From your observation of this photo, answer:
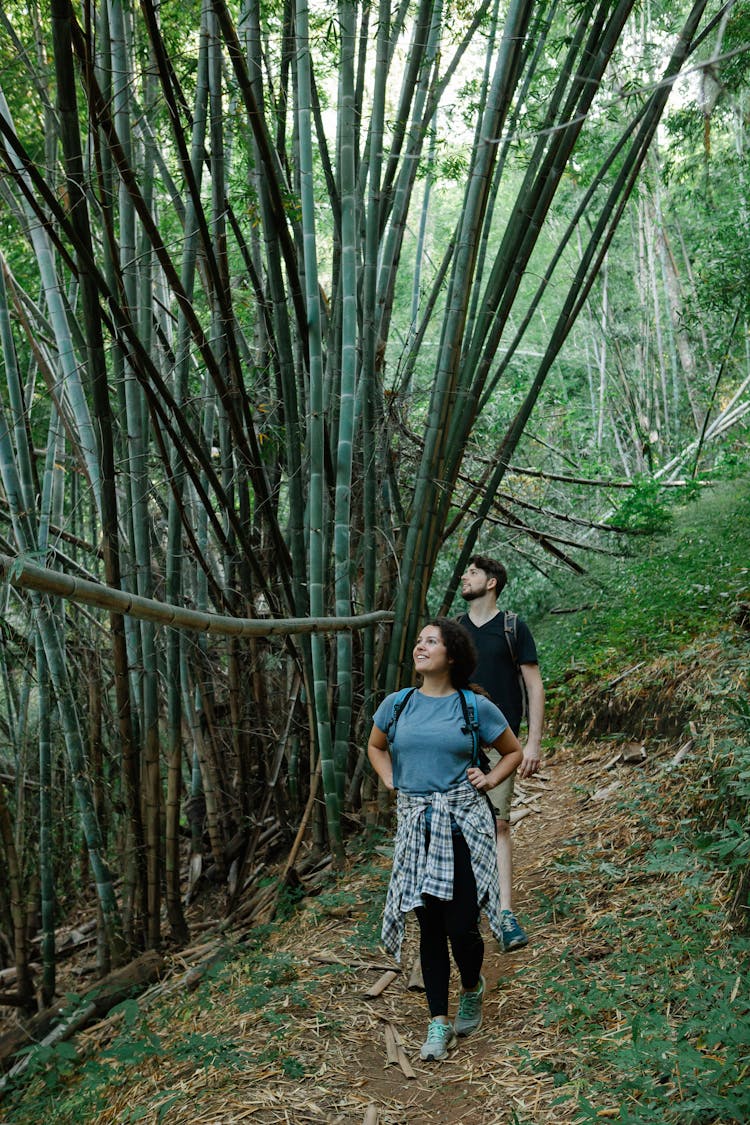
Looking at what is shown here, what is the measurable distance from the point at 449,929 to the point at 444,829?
0.23m

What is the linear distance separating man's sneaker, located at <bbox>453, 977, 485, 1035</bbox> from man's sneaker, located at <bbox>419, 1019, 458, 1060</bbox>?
72mm

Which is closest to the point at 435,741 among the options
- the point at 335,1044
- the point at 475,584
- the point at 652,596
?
the point at 475,584

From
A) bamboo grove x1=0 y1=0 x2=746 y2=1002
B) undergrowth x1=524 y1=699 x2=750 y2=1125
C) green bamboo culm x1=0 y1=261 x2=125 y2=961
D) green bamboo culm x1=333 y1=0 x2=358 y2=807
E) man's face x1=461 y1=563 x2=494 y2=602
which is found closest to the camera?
undergrowth x1=524 y1=699 x2=750 y2=1125

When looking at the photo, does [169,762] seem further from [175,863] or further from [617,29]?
[617,29]

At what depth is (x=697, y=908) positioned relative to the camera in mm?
2465

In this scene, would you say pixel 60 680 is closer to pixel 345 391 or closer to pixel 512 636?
pixel 345 391

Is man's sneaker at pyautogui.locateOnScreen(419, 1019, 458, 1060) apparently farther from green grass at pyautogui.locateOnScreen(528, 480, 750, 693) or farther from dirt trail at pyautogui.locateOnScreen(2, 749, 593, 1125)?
green grass at pyautogui.locateOnScreen(528, 480, 750, 693)

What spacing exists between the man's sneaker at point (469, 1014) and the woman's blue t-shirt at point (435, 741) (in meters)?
0.51

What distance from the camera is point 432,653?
2.25m

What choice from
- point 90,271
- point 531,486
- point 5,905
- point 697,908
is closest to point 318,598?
point 90,271

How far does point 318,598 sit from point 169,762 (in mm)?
919

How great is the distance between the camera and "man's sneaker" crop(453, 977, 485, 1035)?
7.46ft

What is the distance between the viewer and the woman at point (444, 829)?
7.10 ft

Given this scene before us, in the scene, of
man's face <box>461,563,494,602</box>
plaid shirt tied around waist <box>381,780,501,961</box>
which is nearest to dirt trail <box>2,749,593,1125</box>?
plaid shirt tied around waist <box>381,780,501,961</box>
